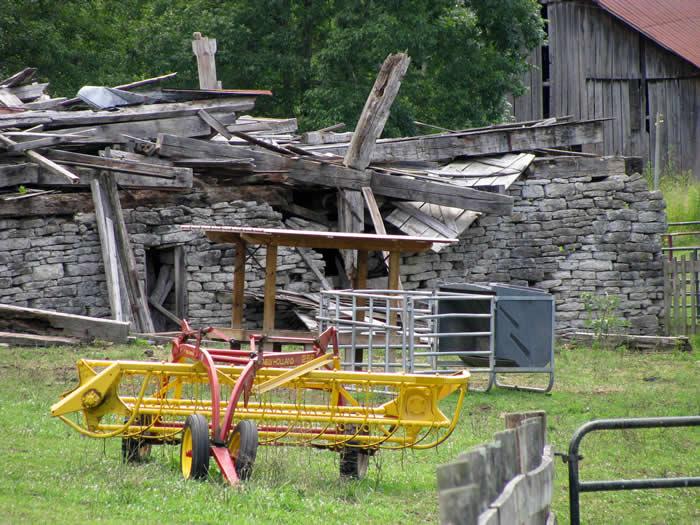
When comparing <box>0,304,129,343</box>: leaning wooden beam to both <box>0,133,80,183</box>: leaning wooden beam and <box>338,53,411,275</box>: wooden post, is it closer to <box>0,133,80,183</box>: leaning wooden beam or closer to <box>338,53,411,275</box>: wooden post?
<box>0,133,80,183</box>: leaning wooden beam

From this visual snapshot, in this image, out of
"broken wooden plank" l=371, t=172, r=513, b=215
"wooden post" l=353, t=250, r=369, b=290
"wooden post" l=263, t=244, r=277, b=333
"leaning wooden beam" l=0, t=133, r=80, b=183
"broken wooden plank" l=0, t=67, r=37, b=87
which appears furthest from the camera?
"broken wooden plank" l=0, t=67, r=37, b=87

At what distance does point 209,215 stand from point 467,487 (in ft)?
44.7

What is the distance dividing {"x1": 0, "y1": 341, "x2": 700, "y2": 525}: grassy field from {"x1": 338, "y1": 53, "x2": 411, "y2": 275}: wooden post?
5639 millimetres

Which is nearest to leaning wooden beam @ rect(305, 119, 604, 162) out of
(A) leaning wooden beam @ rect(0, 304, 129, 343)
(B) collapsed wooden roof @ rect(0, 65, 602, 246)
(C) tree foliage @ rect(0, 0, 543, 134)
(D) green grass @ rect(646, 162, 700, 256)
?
(B) collapsed wooden roof @ rect(0, 65, 602, 246)

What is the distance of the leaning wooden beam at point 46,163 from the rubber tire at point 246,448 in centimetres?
872

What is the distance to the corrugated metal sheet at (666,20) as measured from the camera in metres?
32.8

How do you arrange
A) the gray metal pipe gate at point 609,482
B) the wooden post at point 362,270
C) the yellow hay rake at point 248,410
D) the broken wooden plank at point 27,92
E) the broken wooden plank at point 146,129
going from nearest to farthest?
the gray metal pipe gate at point 609,482, the yellow hay rake at point 248,410, the wooden post at point 362,270, the broken wooden plank at point 146,129, the broken wooden plank at point 27,92

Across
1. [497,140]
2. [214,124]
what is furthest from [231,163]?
[497,140]

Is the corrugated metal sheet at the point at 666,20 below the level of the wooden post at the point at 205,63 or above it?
above

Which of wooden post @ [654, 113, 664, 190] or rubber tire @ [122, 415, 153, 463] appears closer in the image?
rubber tire @ [122, 415, 153, 463]

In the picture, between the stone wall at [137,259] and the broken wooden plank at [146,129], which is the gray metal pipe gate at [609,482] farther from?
the broken wooden plank at [146,129]

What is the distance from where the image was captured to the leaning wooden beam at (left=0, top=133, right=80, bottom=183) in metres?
15.2

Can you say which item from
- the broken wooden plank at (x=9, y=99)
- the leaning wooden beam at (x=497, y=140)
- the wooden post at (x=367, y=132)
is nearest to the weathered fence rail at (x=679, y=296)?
the leaning wooden beam at (x=497, y=140)

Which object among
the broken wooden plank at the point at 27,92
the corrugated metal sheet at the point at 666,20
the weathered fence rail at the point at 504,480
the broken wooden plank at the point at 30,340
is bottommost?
the weathered fence rail at the point at 504,480
